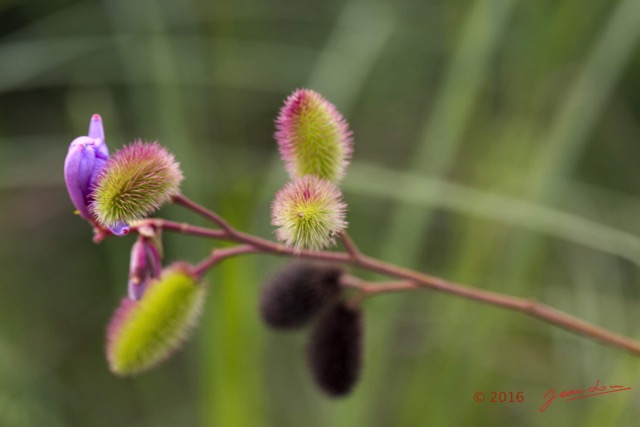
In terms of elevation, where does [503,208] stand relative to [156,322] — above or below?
above

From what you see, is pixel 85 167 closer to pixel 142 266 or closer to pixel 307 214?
pixel 142 266

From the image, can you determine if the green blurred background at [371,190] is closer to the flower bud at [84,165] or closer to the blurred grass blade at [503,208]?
the blurred grass blade at [503,208]

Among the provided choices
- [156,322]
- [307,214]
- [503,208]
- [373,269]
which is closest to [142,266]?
[156,322]

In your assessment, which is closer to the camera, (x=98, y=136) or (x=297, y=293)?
(x=98, y=136)

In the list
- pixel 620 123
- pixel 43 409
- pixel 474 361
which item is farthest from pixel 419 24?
pixel 43 409

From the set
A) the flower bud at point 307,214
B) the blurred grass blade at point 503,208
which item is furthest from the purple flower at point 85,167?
the blurred grass blade at point 503,208

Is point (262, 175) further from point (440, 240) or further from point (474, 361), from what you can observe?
point (474, 361)
